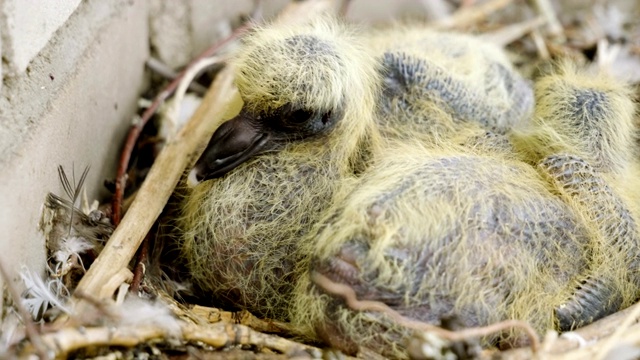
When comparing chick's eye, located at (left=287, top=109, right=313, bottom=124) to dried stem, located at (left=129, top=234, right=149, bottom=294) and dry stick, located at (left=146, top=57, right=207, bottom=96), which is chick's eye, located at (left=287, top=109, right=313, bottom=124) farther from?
dry stick, located at (left=146, top=57, right=207, bottom=96)

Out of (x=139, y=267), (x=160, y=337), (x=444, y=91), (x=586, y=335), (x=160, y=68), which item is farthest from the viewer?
(x=160, y=68)

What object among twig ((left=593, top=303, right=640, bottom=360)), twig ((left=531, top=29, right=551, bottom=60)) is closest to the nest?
twig ((left=593, top=303, right=640, bottom=360))

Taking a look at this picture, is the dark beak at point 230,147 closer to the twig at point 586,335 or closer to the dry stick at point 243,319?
the dry stick at point 243,319

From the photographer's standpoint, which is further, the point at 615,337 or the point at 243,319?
the point at 243,319

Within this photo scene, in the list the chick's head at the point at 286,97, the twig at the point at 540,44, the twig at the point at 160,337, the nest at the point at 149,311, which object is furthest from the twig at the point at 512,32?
the twig at the point at 160,337

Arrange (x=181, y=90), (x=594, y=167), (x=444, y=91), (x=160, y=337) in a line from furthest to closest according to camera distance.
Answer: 1. (x=181, y=90)
2. (x=444, y=91)
3. (x=594, y=167)
4. (x=160, y=337)

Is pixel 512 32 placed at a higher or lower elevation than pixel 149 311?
higher

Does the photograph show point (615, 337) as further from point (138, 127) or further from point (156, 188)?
point (138, 127)

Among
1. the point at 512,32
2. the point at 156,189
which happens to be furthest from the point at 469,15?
the point at 156,189
